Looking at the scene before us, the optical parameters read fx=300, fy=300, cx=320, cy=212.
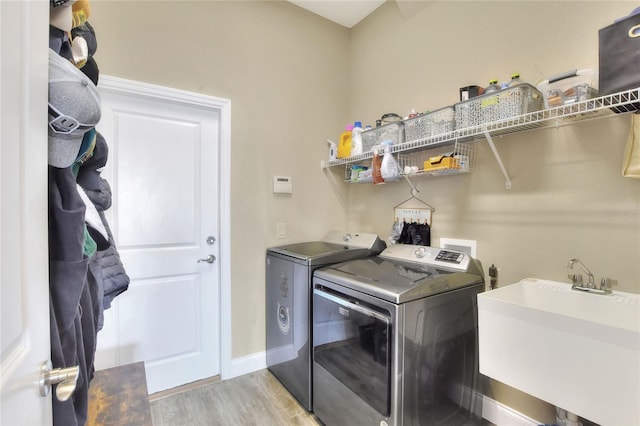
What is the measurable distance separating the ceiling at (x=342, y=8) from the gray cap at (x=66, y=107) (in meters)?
2.43

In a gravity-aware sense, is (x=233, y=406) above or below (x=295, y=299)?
below

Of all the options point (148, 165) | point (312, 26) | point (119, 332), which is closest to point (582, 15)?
point (312, 26)

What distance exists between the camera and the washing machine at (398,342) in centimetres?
138

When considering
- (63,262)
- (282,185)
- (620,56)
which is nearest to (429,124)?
(620,56)

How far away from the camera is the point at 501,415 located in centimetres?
173

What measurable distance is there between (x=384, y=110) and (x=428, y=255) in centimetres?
130

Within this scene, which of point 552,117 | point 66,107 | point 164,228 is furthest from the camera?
point 164,228

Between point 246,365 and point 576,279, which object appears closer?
point 576,279

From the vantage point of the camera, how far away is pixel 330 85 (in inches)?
111

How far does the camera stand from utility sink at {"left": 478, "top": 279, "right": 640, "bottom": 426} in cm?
94

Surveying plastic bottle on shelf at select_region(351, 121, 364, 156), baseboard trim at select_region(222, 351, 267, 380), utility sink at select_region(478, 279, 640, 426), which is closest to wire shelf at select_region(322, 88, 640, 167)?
plastic bottle on shelf at select_region(351, 121, 364, 156)

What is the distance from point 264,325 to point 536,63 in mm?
2498

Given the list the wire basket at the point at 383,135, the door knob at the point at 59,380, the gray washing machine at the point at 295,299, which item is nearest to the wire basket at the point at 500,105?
the wire basket at the point at 383,135

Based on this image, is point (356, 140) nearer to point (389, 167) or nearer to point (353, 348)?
point (389, 167)
